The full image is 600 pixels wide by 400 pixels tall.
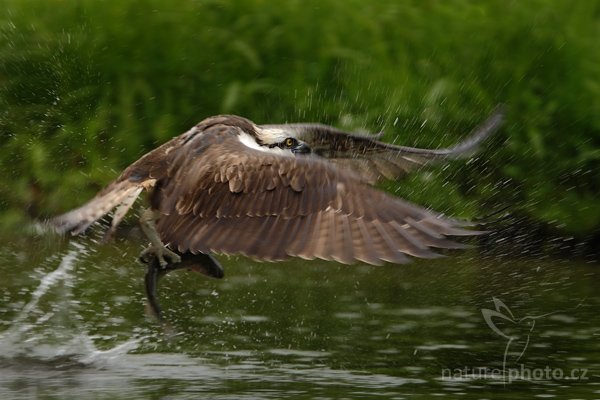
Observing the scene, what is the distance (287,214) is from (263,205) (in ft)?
0.38

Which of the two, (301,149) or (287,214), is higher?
(301,149)

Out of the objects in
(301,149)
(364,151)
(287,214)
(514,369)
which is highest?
(364,151)

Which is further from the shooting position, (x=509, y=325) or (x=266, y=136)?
(x=509, y=325)

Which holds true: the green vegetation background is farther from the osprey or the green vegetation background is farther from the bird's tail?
the bird's tail

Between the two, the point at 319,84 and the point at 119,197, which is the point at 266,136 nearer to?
the point at 119,197

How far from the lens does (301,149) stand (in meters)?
6.29

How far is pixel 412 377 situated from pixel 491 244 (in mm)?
2555

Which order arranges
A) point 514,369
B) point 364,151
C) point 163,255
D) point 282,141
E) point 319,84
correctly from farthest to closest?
1. point 319,84
2. point 364,151
3. point 282,141
4. point 163,255
5. point 514,369

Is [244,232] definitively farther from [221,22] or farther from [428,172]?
[221,22]

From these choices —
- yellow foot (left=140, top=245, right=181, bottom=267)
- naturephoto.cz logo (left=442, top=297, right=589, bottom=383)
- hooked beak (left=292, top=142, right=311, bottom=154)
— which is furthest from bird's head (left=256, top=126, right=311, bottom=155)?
naturephoto.cz logo (left=442, top=297, right=589, bottom=383)

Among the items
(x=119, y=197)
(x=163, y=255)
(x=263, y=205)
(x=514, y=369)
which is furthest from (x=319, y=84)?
(x=263, y=205)

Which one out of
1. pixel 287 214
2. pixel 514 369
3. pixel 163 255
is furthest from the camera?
pixel 163 255

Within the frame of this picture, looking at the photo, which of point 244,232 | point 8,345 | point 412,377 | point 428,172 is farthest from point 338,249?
point 428,172

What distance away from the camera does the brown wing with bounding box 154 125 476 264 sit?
5.00 metres
